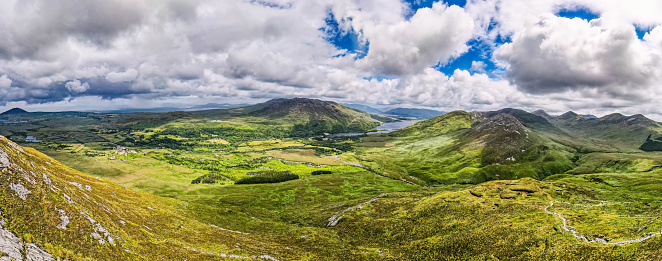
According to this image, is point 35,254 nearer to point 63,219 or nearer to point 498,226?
point 63,219

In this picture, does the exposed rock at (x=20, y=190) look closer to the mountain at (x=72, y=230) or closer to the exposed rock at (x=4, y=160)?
the mountain at (x=72, y=230)

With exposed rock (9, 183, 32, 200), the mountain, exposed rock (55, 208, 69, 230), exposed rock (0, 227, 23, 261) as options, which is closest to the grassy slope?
the mountain

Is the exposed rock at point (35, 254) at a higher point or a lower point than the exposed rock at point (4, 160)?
lower

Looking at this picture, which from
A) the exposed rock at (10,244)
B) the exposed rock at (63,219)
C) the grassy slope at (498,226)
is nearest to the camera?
the exposed rock at (10,244)

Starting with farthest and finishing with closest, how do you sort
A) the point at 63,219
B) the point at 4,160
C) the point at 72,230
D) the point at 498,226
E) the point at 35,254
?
1. the point at 498,226
2. the point at 4,160
3. the point at 63,219
4. the point at 72,230
5. the point at 35,254

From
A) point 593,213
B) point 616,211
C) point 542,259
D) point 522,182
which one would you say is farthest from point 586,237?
point 522,182

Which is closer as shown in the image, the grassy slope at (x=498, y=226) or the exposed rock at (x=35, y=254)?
the exposed rock at (x=35, y=254)

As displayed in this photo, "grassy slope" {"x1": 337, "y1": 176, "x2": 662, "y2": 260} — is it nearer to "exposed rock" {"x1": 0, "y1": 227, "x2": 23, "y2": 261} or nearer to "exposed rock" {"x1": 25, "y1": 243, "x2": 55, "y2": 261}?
"exposed rock" {"x1": 25, "y1": 243, "x2": 55, "y2": 261}

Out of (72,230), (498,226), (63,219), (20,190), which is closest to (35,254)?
(72,230)

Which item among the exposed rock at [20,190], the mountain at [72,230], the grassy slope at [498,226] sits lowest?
the grassy slope at [498,226]

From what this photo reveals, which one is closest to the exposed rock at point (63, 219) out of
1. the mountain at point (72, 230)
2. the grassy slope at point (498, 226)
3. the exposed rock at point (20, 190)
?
the mountain at point (72, 230)

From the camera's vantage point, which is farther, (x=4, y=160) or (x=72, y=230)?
(x=4, y=160)
